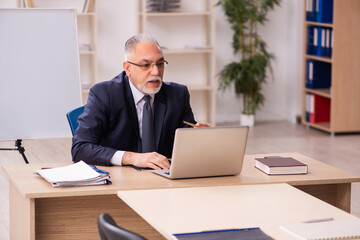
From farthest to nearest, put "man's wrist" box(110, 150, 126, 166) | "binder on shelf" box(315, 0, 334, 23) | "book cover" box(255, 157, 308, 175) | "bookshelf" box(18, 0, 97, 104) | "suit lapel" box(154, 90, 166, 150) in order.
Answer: "binder on shelf" box(315, 0, 334, 23), "bookshelf" box(18, 0, 97, 104), "suit lapel" box(154, 90, 166, 150), "man's wrist" box(110, 150, 126, 166), "book cover" box(255, 157, 308, 175)

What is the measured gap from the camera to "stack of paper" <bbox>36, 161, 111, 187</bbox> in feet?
8.71

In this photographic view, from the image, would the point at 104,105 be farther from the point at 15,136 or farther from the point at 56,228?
the point at 15,136

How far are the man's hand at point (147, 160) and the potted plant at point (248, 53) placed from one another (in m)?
4.51

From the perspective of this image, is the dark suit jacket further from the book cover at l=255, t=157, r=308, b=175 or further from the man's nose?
the book cover at l=255, t=157, r=308, b=175

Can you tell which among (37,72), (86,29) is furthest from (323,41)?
(37,72)

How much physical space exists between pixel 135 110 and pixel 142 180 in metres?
0.64

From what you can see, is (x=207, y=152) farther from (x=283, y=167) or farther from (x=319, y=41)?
(x=319, y=41)

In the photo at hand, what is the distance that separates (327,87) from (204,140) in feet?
17.3

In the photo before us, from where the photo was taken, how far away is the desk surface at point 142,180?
2.62 m

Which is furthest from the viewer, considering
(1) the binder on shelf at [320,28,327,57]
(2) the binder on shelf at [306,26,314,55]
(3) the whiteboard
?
(2) the binder on shelf at [306,26,314,55]

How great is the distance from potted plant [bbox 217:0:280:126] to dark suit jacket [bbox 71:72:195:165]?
4.08 m

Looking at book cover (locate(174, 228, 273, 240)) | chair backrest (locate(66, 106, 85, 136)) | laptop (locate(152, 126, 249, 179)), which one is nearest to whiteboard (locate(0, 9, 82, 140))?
chair backrest (locate(66, 106, 85, 136))

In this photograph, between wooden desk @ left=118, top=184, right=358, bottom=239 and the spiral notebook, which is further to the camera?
wooden desk @ left=118, top=184, right=358, bottom=239

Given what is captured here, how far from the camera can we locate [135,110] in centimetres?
332
